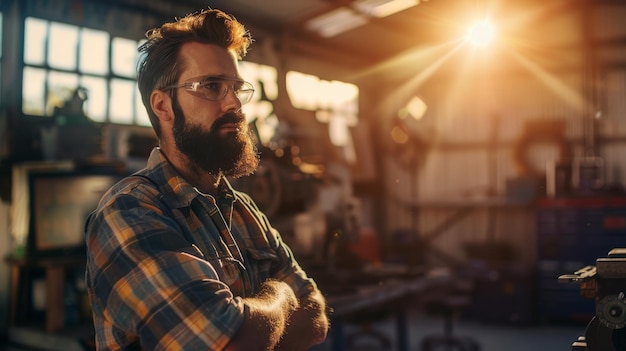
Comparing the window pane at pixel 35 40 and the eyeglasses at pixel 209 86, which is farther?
the window pane at pixel 35 40

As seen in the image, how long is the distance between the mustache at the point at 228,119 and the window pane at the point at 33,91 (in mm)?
4037

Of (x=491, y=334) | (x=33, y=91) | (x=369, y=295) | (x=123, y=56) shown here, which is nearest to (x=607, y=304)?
(x=369, y=295)

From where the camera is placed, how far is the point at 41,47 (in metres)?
5.57

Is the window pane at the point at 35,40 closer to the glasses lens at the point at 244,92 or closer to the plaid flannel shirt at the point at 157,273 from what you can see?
the glasses lens at the point at 244,92

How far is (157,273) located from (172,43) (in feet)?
2.40

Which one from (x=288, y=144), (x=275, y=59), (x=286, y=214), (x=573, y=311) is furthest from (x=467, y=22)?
(x=286, y=214)

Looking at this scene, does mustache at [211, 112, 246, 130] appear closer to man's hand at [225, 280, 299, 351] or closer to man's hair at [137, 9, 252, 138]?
man's hair at [137, 9, 252, 138]

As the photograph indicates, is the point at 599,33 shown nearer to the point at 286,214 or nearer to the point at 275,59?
the point at 275,59

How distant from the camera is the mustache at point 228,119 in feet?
6.42

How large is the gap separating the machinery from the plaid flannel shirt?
0.82 metres

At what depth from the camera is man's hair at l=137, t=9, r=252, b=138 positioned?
1.93 m

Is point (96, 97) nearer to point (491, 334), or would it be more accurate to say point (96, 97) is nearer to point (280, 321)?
point (280, 321)

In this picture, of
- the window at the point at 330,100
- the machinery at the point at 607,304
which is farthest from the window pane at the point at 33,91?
the machinery at the point at 607,304

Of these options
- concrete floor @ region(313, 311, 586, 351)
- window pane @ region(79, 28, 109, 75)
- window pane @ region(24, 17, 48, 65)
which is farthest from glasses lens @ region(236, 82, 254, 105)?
window pane @ region(79, 28, 109, 75)
